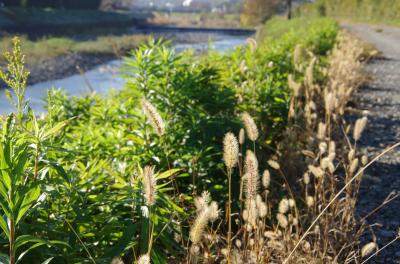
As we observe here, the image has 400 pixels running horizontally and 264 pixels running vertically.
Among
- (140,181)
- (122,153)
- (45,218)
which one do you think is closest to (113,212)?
(140,181)

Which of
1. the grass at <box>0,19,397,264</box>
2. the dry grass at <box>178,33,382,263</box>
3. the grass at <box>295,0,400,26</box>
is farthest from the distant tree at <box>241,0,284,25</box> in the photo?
the dry grass at <box>178,33,382,263</box>

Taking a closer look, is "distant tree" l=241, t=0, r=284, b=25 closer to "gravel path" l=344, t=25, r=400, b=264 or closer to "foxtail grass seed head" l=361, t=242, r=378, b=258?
"gravel path" l=344, t=25, r=400, b=264

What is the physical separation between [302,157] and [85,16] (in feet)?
149

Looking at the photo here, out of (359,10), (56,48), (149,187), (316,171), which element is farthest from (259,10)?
(149,187)

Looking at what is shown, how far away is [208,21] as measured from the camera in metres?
70.7

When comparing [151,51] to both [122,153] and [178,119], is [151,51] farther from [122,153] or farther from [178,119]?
[122,153]

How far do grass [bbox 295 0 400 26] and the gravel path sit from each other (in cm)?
2639

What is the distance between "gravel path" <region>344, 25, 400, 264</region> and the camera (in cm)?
349

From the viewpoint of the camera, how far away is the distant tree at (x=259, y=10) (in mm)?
52219

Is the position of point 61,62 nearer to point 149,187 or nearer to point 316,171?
point 316,171

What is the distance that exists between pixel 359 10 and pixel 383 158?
139ft

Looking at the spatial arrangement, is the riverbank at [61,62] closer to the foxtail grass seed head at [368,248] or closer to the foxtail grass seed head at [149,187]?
the foxtail grass seed head at [368,248]

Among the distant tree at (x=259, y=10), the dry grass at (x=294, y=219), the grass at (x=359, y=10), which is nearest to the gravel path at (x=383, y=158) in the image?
the dry grass at (x=294, y=219)

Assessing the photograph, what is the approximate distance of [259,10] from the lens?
171ft
